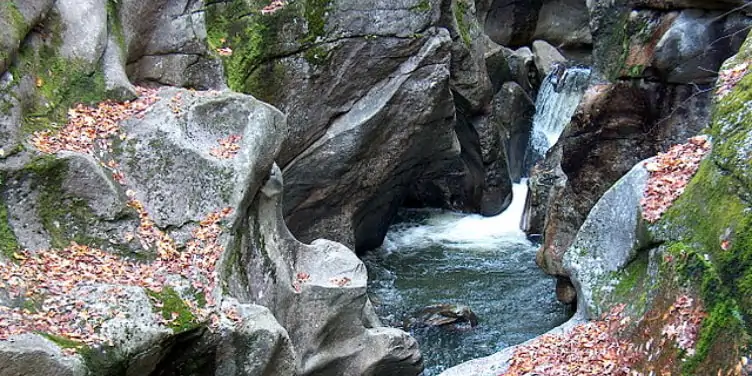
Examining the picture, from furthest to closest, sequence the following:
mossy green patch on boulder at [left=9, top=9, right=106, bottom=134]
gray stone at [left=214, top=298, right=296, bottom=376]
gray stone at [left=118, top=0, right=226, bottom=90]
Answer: gray stone at [left=118, top=0, right=226, bottom=90]
mossy green patch on boulder at [left=9, top=9, right=106, bottom=134]
gray stone at [left=214, top=298, right=296, bottom=376]

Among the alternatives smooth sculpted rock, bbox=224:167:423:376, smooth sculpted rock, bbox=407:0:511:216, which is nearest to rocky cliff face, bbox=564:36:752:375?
smooth sculpted rock, bbox=224:167:423:376

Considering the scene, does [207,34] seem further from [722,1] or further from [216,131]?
[722,1]

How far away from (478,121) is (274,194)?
10.2 meters

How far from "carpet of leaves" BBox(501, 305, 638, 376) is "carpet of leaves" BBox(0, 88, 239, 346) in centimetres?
346

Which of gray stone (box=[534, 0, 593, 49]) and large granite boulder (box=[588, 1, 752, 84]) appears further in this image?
gray stone (box=[534, 0, 593, 49])

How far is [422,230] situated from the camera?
21406 millimetres

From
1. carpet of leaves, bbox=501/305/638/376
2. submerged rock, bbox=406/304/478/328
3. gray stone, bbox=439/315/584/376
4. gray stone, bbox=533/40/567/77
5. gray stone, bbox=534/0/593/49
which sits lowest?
submerged rock, bbox=406/304/478/328

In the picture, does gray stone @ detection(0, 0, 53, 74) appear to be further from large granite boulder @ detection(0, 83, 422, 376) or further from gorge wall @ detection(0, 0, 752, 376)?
large granite boulder @ detection(0, 83, 422, 376)

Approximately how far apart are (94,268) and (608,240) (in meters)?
6.12

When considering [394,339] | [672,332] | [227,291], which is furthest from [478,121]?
[672,332]

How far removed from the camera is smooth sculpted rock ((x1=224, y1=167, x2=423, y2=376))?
10.8 meters

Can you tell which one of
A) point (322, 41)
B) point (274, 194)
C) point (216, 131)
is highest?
point (322, 41)

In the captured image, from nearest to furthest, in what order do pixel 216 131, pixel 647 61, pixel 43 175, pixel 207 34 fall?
pixel 43 175, pixel 216 131, pixel 647 61, pixel 207 34

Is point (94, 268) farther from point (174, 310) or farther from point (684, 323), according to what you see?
point (684, 323)
